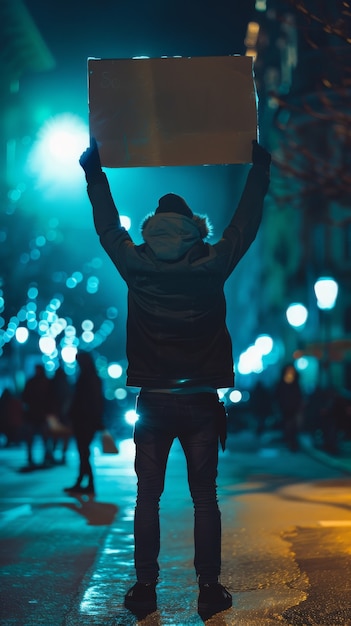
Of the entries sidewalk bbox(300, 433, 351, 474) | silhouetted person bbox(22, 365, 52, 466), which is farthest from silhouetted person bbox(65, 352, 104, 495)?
silhouetted person bbox(22, 365, 52, 466)

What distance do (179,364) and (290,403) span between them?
73.6 ft

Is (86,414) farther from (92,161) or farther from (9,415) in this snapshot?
(9,415)

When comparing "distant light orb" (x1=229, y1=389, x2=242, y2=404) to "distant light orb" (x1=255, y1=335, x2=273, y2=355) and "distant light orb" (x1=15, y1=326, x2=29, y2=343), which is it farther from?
"distant light orb" (x1=255, y1=335, x2=273, y2=355)

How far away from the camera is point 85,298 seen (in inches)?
2196

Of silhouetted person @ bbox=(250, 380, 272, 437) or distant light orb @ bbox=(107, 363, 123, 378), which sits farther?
distant light orb @ bbox=(107, 363, 123, 378)

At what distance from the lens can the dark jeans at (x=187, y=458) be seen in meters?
5.71

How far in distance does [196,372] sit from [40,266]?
43.2 metres

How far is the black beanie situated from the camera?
5.96 meters

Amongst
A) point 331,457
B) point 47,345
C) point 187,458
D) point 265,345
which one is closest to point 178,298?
point 187,458

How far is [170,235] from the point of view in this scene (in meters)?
5.81

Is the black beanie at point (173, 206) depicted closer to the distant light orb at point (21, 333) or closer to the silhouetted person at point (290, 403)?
the silhouetted person at point (290, 403)

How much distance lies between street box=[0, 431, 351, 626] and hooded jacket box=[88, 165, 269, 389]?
1.19 meters

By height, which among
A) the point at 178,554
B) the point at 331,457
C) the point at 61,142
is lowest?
the point at 331,457

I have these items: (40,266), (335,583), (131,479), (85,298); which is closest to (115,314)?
(85,298)
